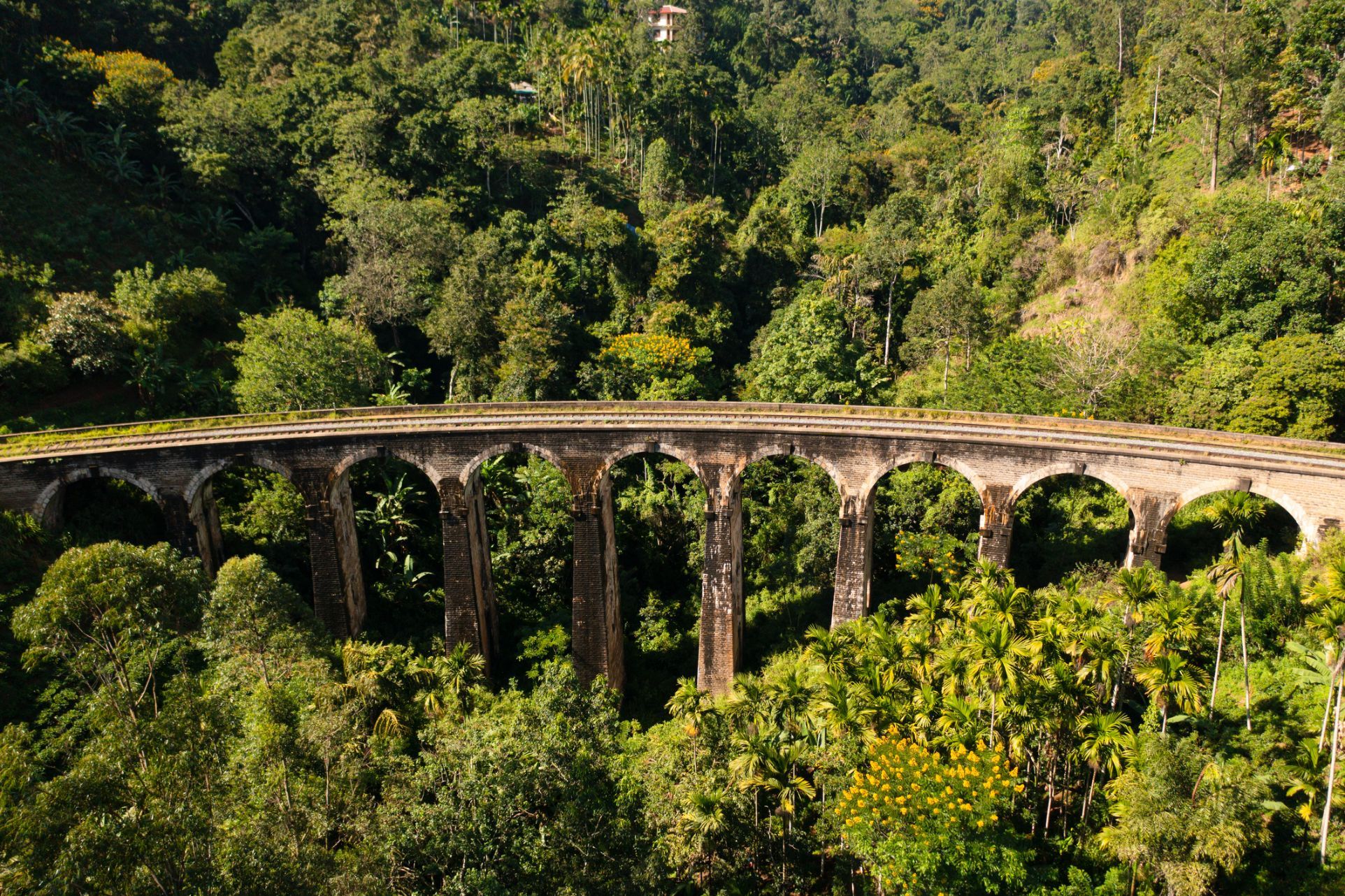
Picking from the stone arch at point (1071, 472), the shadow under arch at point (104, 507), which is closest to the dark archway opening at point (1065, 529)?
the stone arch at point (1071, 472)

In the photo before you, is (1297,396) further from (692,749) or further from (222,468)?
(222,468)

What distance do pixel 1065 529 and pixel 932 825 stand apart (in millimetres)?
17863

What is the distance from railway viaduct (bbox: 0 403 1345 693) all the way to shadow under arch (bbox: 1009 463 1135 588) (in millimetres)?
3001

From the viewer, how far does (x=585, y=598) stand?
28219 millimetres

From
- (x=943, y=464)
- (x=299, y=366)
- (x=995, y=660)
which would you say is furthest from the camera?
(x=299, y=366)

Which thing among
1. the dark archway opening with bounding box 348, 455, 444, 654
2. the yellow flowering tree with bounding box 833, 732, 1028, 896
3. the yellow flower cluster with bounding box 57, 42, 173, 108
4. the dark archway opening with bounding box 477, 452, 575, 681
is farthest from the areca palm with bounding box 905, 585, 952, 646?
the yellow flower cluster with bounding box 57, 42, 173, 108

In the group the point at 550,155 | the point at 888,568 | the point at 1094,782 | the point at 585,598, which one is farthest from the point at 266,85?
the point at 1094,782

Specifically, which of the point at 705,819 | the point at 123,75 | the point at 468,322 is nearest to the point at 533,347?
the point at 468,322

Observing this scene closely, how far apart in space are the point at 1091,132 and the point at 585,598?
181 feet

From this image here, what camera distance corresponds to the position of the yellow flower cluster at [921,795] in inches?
656

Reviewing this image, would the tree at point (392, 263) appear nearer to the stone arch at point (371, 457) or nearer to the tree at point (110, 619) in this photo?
the stone arch at point (371, 457)

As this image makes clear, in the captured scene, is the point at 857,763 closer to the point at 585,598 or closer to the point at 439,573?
the point at 585,598

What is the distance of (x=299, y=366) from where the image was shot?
1348 inches

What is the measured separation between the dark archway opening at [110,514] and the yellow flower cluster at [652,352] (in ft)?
70.2
